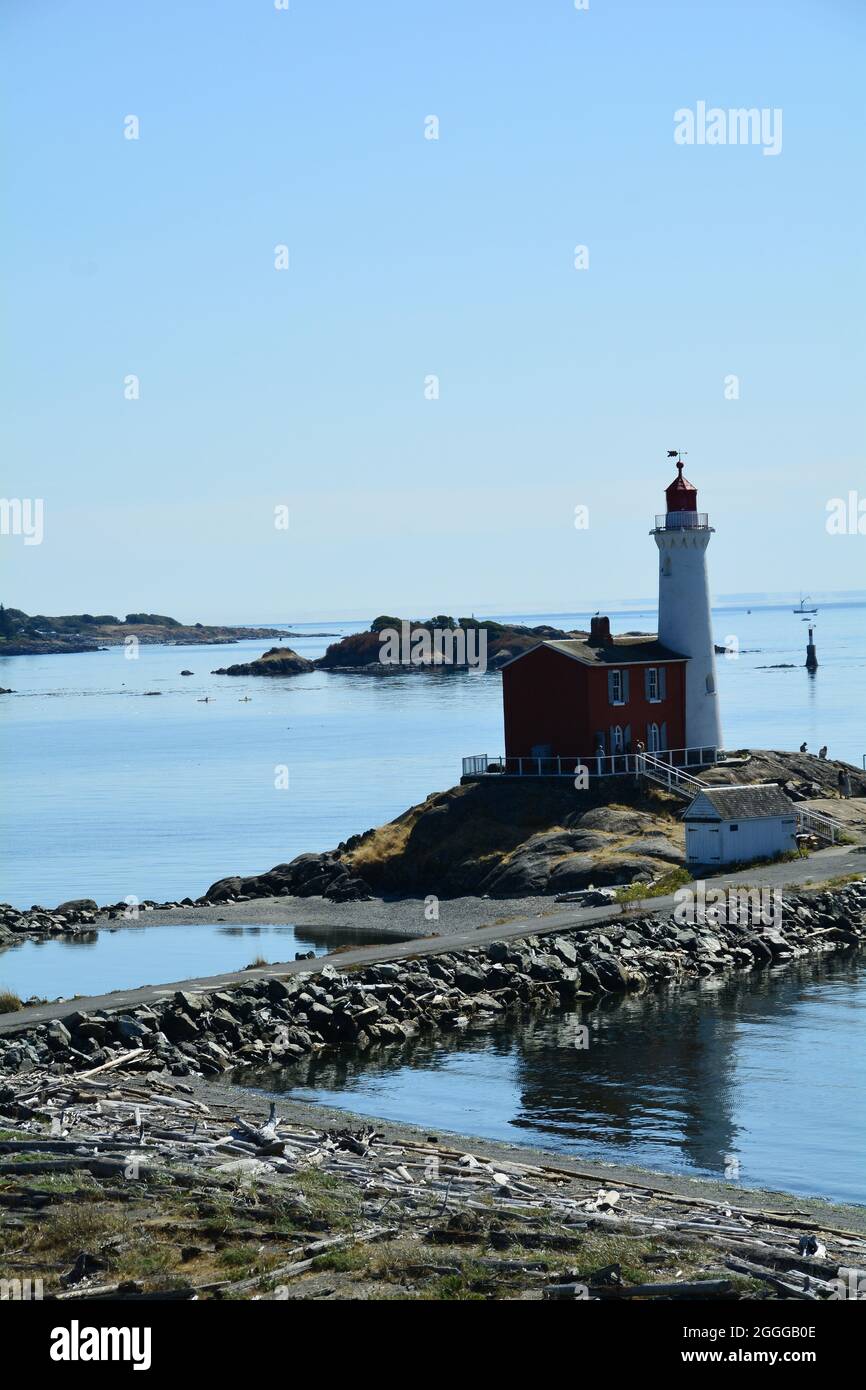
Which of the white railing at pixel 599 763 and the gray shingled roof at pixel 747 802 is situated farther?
the white railing at pixel 599 763

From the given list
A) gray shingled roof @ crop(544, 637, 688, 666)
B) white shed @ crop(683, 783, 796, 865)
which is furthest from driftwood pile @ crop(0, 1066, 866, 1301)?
gray shingled roof @ crop(544, 637, 688, 666)

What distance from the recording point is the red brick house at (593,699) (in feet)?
182

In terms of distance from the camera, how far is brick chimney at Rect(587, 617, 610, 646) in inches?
2294

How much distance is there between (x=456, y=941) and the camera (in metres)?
39.9

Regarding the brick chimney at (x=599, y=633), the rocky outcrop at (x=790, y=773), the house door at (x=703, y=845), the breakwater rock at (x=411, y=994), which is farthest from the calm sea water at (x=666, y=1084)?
the brick chimney at (x=599, y=633)

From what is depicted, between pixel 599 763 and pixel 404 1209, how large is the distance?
36644 millimetres

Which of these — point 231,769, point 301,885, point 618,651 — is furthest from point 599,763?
point 231,769

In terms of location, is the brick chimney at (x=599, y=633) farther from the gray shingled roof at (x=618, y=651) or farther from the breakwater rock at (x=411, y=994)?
the breakwater rock at (x=411, y=994)

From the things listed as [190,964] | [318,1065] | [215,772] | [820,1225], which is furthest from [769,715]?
[820,1225]

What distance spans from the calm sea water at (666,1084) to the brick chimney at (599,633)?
22.0 metres

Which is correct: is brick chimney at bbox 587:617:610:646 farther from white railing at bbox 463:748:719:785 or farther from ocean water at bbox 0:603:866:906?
ocean water at bbox 0:603:866:906

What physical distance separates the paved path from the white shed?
81cm
